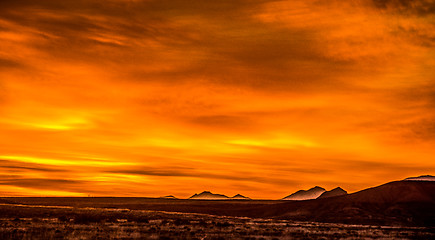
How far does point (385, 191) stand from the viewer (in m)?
122

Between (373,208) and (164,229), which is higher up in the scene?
(373,208)

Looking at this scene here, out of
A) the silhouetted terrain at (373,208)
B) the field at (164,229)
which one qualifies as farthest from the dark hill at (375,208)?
the field at (164,229)

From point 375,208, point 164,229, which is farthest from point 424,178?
point 164,229

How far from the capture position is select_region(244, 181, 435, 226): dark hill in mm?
97688

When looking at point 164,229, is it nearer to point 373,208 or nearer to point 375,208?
point 373,208

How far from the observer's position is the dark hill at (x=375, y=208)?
97688mm

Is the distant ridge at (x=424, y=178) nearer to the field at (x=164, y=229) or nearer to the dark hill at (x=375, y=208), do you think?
the dark hill at (x=375, y=208)

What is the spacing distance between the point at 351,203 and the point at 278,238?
74.4 meters

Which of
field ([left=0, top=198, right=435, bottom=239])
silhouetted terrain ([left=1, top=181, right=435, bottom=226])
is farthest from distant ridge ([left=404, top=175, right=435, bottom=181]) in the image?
field ([left=0, top=198, right=435, bottom=239])

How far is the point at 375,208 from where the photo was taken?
111 m

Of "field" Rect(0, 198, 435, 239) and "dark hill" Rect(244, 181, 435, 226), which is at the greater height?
"dark hill" Rect(244, 181, 435, 226)

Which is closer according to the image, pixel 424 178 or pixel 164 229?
pixel 164 229

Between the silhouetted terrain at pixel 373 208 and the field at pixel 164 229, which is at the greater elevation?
the silhouetted terrain at pixel 373 208

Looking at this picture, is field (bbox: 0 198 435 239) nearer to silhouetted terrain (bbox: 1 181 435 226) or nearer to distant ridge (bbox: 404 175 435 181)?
silhouetted terrain (bbox: 1 181 435 226)
